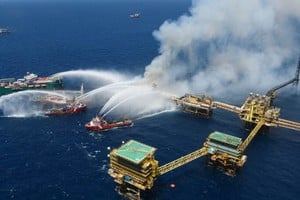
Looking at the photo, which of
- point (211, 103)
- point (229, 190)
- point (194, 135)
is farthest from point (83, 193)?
point (211, 103)

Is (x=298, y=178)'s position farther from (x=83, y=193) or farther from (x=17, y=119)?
(x=17, y=119)

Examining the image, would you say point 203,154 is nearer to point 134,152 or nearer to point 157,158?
point 157,158

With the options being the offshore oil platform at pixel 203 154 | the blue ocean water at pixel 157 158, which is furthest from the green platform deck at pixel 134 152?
the blue ocean water at pixel 157 158

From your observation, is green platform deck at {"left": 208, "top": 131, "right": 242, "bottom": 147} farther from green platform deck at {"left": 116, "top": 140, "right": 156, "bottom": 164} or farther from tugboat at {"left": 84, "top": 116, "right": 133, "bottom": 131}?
tugboat at {"left": 84, "top": 116, "right": 133, "bottom": 131}

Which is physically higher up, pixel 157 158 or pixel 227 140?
pixel 227 140

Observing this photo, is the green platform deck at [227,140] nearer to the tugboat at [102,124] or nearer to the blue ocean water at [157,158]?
the blue ocean water at [157,158]

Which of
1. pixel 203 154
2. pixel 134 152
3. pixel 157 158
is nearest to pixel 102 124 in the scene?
pixel 157 158
